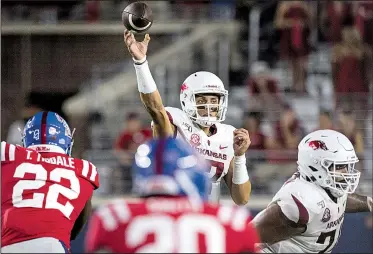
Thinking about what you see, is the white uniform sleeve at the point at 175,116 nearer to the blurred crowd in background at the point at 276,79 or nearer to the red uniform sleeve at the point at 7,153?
the red uniform sleeve at the point at 7,153

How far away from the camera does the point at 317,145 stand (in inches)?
227

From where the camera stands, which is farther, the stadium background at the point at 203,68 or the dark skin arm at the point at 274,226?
the stadium background at the point at 203,68

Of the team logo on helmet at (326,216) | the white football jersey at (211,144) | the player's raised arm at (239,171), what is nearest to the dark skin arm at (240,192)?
the player's raised arm at (239,171)

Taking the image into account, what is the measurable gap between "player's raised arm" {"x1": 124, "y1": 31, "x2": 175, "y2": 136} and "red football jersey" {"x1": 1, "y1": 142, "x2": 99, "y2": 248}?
0.92 metres

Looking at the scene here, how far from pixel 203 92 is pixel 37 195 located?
1553mm

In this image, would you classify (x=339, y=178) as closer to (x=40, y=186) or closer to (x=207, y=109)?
(x=207, y=109)

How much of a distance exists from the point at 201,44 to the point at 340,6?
1.79 meters

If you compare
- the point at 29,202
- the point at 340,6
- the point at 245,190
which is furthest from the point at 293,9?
the point at 29,202

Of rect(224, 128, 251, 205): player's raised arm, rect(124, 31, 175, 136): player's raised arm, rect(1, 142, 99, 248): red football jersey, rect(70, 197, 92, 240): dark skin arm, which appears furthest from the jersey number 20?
rect(224, 128, 251, 205): player's raised arm

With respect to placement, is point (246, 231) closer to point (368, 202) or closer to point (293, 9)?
point (368, 202)

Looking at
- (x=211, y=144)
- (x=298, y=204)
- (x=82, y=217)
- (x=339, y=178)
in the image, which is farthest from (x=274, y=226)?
(x=82, y=217)

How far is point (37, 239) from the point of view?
16.1 feet

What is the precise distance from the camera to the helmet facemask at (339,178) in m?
5.66

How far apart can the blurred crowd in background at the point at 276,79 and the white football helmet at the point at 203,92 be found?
3828 mm
